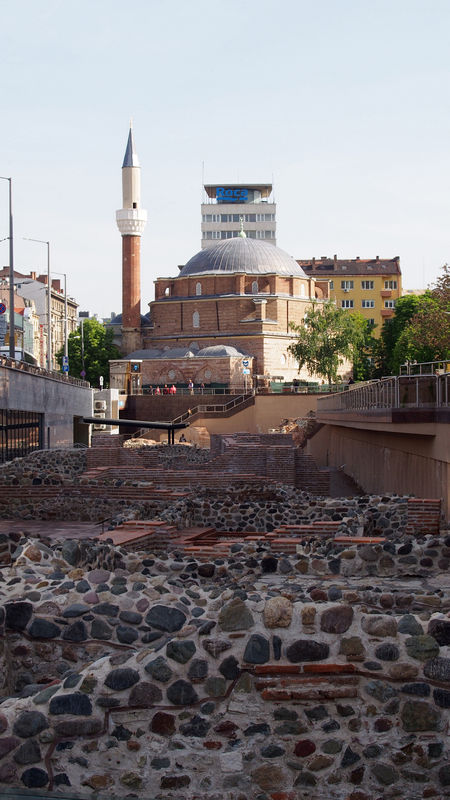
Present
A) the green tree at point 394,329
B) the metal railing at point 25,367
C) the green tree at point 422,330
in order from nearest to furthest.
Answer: the metal railing at point 25,367 → the green tree at point 422,330 → the green tree at point 394,329

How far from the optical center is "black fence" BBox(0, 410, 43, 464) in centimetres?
2544

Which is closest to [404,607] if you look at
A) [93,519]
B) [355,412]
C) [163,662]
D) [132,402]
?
[163,662]

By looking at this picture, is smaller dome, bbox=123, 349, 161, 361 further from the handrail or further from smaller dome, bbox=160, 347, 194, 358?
the handrail

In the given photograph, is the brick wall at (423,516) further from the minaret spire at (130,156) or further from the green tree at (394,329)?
the minaret spire at (130,156)

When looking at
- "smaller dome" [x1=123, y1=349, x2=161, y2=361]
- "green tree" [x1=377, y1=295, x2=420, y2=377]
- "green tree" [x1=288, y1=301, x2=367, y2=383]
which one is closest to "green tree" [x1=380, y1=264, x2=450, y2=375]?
"green tree" [x1=377, y1=295, x2=420, y2=377]

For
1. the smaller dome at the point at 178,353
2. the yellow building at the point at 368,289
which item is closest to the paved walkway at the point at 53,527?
the smaller dome at the point at 178,353

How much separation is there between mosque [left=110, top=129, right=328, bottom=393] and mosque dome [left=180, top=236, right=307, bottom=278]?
0.08 meters

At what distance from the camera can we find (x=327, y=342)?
A: 65.4 meters

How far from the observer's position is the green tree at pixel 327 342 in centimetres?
6519

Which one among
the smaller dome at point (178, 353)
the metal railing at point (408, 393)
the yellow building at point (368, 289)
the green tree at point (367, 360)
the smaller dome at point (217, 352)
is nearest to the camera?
the metal railing at point (408, 393)

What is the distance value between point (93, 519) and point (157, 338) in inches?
2351

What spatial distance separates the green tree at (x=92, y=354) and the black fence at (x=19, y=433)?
45.2 meters

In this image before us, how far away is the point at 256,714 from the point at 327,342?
61372mm

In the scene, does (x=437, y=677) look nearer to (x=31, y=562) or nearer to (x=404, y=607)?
(x=404, y=607)
